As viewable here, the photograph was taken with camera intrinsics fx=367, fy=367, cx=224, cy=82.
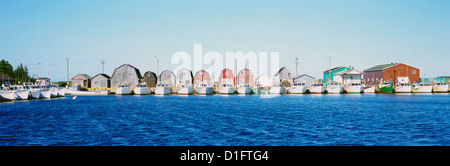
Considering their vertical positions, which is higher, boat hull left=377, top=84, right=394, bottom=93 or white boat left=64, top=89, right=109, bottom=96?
boat hull left=377, top=84, right=394, bottom=93

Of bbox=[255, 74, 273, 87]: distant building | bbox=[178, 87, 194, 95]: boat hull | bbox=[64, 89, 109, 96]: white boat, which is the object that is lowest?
bbox=[64, 89, 109, 96]: white boat

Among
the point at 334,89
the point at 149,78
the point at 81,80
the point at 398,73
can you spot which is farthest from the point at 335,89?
the point at 81,80

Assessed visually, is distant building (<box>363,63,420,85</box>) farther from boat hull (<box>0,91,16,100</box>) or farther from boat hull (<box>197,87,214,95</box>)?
boat hull (<box>0,91,16,100</box>)

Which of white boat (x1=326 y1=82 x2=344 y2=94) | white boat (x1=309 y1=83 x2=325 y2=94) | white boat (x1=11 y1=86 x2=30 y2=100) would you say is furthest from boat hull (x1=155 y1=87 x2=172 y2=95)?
white boat (x1=326 y1=82 x2=344 y2=94)

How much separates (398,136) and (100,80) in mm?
127965

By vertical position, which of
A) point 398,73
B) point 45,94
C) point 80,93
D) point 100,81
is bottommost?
point 80,93

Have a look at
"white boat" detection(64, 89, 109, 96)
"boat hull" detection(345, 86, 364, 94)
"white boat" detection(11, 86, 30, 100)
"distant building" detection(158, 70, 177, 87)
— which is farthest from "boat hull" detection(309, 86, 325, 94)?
"white boat" detection(11, 86, 30, 100)

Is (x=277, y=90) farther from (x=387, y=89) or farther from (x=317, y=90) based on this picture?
(x=387, y=89)

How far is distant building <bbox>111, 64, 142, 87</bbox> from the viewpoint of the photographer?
135000 mm

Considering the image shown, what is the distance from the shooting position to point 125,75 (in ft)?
443

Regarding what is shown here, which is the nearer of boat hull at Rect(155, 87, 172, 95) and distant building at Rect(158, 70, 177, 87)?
boat hull at Rect(155, 87, 172, 95)

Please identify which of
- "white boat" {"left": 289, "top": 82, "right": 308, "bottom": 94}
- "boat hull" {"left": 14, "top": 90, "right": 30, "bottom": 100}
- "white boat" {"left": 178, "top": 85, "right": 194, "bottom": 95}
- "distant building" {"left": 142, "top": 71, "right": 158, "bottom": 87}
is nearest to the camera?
"boat hull" {"left": 14, "top": 90, "right": 30, "bottom": 100}

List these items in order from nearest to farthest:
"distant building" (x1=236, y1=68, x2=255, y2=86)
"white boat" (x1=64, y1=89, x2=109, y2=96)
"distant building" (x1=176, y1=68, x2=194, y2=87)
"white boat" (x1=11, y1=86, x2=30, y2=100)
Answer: "white boat" (x1=11, y1=86, x2=30, y2=100)
"white boat" (x1=64, y1=89, x2=109, y2=96)
"distant building" (x1=176, y1=68, x2=194, y2=87)
"distant building" (x1=236, y1=68, x2=255, y2=86)
